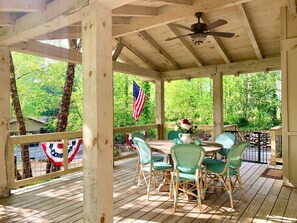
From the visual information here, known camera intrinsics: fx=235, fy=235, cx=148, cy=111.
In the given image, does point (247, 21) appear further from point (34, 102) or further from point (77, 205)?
point (34, 102)

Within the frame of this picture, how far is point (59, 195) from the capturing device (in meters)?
3.80

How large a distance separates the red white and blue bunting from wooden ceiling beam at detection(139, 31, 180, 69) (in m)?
2.96

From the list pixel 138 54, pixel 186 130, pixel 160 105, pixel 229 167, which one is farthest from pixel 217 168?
pixel 160 105

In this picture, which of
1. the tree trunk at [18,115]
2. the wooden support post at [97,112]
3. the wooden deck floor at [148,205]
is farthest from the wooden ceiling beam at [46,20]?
the tree trunk at [18,115]

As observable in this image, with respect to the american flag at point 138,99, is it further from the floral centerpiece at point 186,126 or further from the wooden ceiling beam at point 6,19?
the wooden ceiling beam at point 6,19

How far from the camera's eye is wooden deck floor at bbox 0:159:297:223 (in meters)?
2.97

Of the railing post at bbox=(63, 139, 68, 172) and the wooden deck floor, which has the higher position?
the railing post at bbox=(63, 139, 68, 172)

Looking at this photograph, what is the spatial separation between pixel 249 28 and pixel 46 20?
3874 mm

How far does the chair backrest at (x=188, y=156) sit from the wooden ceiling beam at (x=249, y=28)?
2803 millimetres

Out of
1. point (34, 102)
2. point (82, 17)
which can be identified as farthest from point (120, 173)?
point (34, 102)

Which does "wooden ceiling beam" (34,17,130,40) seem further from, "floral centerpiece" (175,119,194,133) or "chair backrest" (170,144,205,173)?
"chair backrest" (170,144,205,173)

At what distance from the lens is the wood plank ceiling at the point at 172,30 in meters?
2.78

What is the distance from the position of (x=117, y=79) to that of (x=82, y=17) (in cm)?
1110

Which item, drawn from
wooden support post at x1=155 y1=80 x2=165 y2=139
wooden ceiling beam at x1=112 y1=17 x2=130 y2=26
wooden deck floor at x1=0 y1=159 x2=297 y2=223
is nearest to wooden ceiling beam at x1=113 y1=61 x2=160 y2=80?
wooden support post at x1=155 y1=80 x2=165 y2=139
